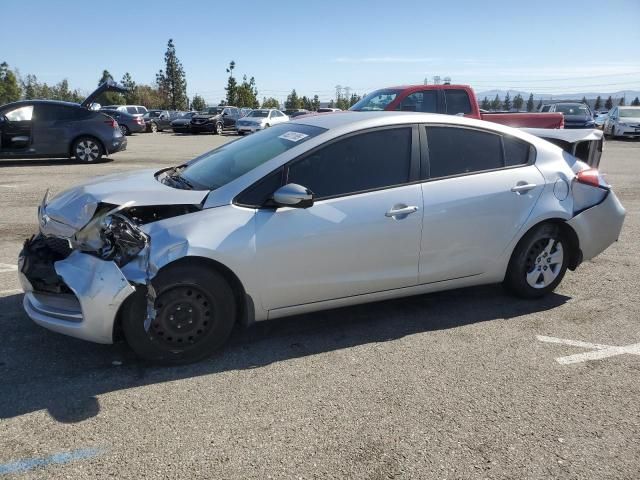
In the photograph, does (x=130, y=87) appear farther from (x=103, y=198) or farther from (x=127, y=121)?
(x=103, y=198)

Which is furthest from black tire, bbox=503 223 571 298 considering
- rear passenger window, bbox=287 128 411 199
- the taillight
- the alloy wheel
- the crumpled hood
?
the crumpled hood

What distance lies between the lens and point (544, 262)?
184 inches

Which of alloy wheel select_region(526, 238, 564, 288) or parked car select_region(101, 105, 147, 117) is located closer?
alloy wheel select_region(526, 238, 564, 288)

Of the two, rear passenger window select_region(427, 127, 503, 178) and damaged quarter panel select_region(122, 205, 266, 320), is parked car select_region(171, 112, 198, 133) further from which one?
damaged quarter panel select_region(122, 205, 266, 320)

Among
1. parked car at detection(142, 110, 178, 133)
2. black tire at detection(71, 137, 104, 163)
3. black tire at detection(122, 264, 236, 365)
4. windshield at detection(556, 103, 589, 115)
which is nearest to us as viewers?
black tire at detection(122, 264, 236, 365)

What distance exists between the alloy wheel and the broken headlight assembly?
3.16 metres

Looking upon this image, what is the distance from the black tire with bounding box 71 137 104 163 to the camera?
43.7 ft

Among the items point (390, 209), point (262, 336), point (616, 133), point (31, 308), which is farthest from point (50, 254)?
point (616, 133)

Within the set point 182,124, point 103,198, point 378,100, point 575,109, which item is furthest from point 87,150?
point 182,124

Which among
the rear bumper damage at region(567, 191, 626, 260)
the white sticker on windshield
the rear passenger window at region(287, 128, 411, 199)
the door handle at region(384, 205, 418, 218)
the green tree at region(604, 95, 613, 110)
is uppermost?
the green tree at region(604, 95, 613, 110)

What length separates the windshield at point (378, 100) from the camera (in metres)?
10.6

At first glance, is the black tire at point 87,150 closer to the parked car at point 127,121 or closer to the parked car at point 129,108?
the parked car at point 127,121

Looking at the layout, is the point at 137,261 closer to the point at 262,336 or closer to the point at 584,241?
the point at 262,336

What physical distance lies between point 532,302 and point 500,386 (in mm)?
1609
